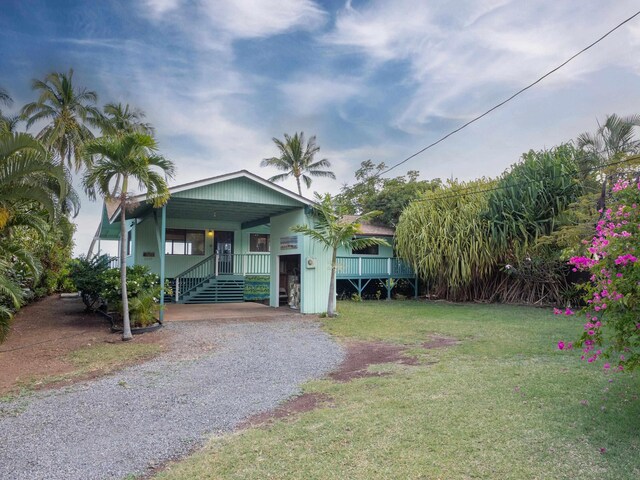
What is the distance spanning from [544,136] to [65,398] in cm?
1766

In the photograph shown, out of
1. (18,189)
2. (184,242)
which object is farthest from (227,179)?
(184,242)

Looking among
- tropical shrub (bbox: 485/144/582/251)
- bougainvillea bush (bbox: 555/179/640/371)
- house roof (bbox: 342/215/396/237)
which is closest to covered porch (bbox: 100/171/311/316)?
house roof (bbox: 342/215/396/237)

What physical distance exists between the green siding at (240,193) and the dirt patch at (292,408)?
804 cm

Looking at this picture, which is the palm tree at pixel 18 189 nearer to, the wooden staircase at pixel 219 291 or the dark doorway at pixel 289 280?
the dark doorway at pixel 289 280

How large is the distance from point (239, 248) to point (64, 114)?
11.9 metres

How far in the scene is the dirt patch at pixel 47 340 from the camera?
6.66m

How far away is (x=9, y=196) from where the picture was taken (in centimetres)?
802

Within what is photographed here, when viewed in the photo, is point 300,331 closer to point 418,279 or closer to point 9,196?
point 9,196

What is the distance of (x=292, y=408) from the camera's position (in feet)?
15.9

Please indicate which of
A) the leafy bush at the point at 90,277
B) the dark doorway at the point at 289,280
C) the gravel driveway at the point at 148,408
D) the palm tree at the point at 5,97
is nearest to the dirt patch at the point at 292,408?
the gravel driveway at the point at 148,408

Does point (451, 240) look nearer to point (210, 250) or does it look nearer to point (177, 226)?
point (210, 250)

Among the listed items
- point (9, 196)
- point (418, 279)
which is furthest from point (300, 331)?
point (418, 279)

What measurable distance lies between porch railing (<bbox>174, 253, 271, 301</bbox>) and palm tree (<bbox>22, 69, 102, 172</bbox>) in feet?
29.6

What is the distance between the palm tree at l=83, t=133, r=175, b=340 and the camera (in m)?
8.76
